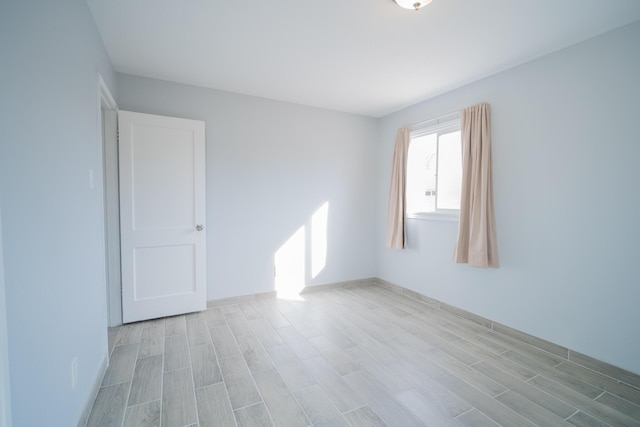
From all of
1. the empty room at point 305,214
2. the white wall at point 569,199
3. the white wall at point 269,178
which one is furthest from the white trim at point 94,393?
the white wall at point 569,199

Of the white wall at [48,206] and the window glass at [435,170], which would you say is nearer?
the white wall at [48,206]

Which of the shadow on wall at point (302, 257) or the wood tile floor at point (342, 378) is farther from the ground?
the shadow on wall at point (302, 257)

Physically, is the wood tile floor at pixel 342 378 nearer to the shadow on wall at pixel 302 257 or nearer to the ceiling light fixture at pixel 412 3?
the shadow on wall at pixel 302 257

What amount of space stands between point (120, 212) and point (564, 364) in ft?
13.9

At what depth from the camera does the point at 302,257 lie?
13.1 ft

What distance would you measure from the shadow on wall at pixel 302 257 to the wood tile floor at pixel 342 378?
79 cm

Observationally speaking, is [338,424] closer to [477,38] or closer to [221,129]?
[477,38]

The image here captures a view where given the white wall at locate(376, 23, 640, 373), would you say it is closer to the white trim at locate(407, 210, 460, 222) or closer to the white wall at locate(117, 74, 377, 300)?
the white trim at locate(407, 210, 460, 222)

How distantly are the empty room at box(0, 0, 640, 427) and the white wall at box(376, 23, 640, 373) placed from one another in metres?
0.01

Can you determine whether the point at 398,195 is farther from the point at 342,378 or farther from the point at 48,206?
the point at 48,206

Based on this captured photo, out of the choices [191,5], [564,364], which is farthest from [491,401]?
[191,5]

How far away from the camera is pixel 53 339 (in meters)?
1.29

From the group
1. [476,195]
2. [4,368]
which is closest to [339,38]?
[476,195]

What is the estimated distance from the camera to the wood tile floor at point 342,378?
1730 millimetres
